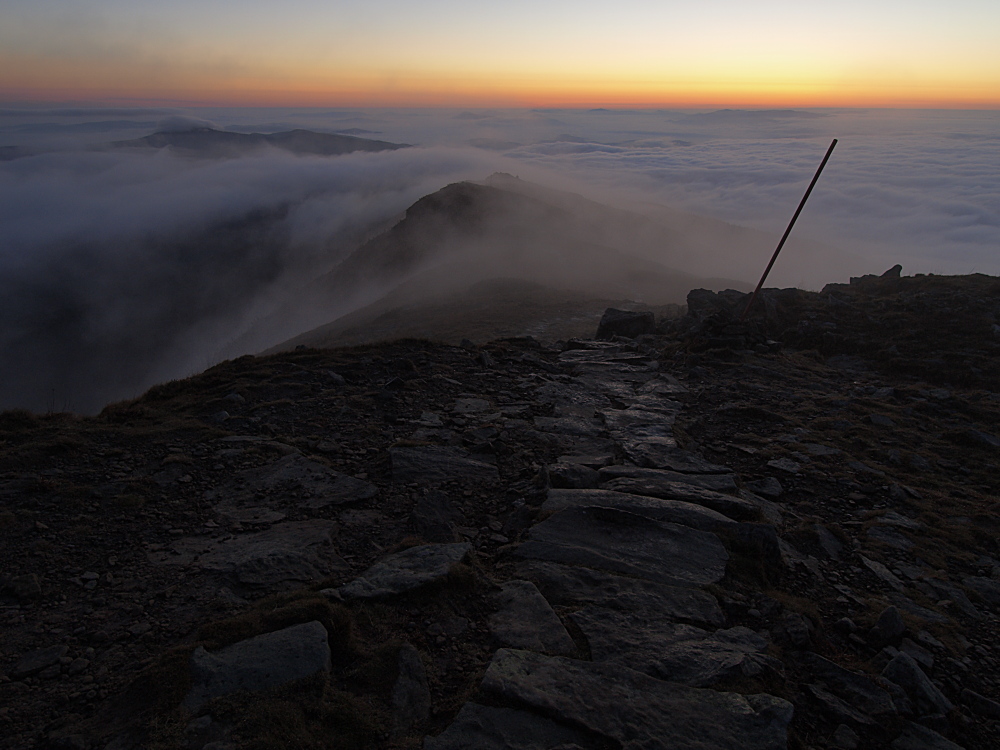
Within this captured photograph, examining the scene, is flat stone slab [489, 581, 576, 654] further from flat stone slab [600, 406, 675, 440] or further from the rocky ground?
flat stone slab [600, 406, 675, 440]

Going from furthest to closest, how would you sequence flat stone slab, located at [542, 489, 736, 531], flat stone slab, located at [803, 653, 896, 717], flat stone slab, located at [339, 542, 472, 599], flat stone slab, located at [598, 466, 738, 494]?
flat stone slab, located at [598, 466, 738, 494] → flat stone slab, located at [542, 489, 736, 531] → flat stone slab, located at [339, 542, 472, 599] → flat stone slab, located at [803, 653, 896, 717]

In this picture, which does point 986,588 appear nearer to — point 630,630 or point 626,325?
point 630,630

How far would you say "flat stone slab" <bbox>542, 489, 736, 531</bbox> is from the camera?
19.9ft

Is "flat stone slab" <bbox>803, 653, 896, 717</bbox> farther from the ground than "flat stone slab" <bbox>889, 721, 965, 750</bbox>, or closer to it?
farther from the ground

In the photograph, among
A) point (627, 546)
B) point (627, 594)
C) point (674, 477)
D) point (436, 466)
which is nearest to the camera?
point (627, 594)

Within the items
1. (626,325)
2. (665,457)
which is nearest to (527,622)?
(665,457)

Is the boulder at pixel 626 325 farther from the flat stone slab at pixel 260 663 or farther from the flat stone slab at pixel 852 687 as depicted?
the flat stone slab at pixel 260 663

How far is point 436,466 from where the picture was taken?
7.30 metres

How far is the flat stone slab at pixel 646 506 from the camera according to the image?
6061 millimetres

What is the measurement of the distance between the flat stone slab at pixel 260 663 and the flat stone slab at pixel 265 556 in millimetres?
926

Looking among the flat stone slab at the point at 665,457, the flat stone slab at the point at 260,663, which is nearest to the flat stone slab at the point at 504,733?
the flat stone slab at the point at 260,663

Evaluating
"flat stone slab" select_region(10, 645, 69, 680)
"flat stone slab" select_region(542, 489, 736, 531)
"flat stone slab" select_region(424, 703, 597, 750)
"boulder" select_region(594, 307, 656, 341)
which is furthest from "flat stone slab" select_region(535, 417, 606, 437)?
"boulder" select_region(594, 307, 656, 341)

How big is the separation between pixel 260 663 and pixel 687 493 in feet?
16.2

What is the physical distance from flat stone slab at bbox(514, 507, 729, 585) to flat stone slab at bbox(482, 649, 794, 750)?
143cm
